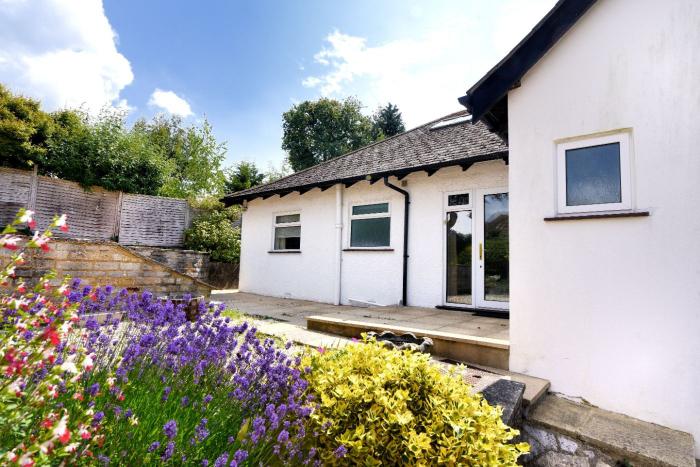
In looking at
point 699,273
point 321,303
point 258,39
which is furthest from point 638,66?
point 258,39

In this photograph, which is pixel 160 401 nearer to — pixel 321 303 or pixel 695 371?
pixel 695 371

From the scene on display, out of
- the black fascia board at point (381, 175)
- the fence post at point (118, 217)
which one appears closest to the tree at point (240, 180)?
the fence post at point (118, 217)

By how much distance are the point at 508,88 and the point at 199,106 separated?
2263 cm

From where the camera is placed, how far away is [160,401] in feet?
5.84

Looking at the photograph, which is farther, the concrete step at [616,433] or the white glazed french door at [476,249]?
the white glazed french door at [476,249]

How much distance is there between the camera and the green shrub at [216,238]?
540 inches

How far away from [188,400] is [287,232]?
885cm

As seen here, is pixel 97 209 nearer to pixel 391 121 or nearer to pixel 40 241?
pixel 40 241

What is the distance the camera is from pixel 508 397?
2.74 metres

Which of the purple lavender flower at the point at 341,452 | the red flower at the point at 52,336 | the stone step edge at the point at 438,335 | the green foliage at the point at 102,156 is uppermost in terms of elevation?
the green foliage at the point at 102,156

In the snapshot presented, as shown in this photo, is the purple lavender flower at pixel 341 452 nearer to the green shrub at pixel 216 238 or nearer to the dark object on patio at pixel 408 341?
the dark object on patio at pixel 408 341

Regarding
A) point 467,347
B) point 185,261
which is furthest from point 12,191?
point 467,347

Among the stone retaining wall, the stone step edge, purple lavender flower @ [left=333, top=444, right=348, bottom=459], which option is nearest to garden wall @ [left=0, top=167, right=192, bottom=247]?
the stone retaining wall

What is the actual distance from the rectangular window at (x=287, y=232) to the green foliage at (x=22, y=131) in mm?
9191
